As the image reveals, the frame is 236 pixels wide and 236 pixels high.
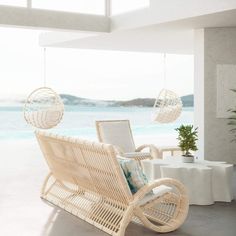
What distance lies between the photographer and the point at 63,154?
575 cm

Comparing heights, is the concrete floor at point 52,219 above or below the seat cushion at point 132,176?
below

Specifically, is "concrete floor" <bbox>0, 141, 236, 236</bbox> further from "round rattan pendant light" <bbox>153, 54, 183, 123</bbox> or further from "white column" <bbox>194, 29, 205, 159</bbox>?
"round rattan pendant light" <bbox>153, 54, 183, 123</bbox>

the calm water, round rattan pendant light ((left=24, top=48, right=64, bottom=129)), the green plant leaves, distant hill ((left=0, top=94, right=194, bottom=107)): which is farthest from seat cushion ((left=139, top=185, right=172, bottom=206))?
distant hill ((left=0, top=94, right=194, bottom=107))

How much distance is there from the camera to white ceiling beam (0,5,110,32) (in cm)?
870

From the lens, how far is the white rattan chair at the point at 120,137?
8.41 m

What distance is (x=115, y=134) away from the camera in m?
8.73

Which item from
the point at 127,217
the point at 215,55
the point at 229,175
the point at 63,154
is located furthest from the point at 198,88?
the point at 127,217

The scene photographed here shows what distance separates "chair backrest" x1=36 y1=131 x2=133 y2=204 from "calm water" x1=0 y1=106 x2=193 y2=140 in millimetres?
20170

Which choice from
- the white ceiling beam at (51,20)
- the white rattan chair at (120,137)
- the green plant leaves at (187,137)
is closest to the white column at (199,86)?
the white rattan chair at (120,137)

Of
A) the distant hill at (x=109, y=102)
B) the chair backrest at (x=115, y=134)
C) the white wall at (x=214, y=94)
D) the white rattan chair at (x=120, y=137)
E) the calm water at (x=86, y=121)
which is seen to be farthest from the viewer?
the distant hill at (x=109, y=102)

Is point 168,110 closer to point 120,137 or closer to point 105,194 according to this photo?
point 120,137

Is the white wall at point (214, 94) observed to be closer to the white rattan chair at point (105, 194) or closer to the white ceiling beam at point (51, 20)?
the white ceiling beam at point (51, 20)

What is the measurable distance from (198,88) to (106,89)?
79.4 feet

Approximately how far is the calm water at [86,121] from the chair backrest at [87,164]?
20170mm
